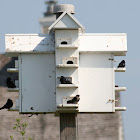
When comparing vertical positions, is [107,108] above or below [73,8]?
below

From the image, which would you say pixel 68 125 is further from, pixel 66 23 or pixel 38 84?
pixel 66 23

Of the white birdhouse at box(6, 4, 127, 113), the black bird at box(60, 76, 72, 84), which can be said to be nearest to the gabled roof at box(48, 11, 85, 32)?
the white birdhouse at box(6, 4, 127, 113)

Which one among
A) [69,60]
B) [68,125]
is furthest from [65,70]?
[68,125]

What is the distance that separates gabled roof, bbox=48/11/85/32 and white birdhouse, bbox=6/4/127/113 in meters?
0.10

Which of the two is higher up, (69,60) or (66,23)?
(66,23)

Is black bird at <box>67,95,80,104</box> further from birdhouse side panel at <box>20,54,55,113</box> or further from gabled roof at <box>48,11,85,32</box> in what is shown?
gabled roof at <box>48,11,85,32</box>

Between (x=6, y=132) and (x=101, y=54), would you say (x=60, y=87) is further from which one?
(x=6, y=132)

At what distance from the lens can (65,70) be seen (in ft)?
60.4

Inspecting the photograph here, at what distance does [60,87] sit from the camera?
18375 mm

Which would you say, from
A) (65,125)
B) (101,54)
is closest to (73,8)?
(101,54)

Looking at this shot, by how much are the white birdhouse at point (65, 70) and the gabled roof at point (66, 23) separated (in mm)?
101

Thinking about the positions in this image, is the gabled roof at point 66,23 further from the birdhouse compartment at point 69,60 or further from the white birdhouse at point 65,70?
the birdhouse compartment at point 69,60

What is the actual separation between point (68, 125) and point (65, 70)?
1068 millimetres

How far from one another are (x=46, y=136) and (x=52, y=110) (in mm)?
7243
